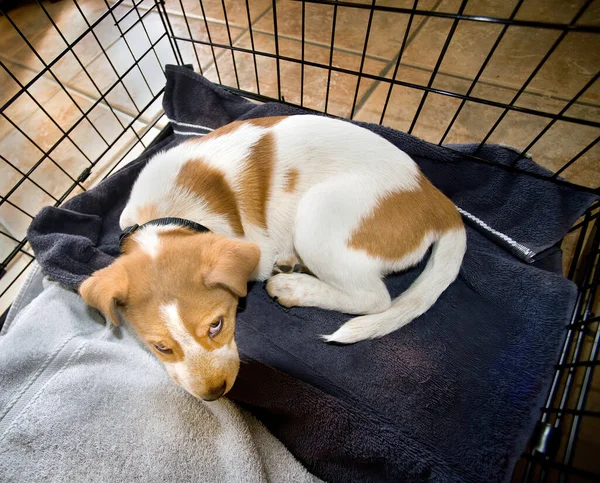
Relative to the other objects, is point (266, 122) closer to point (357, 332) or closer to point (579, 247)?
point (357, 332)

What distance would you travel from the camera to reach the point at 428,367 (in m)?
1.37

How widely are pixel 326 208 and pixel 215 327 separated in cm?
59

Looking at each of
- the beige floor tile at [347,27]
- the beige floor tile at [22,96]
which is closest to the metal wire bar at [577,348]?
the beige floor tile at [347,27]

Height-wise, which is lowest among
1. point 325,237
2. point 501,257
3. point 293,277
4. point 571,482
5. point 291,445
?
point 571,482

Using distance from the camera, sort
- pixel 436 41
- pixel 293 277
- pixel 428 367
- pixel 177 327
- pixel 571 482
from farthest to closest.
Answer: pixel 436 41 < pixel 293 277 < pixel 428 367 < pixel 571 482 < pixel 177 327

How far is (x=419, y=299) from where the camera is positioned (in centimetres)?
132

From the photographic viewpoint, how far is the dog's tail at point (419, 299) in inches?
50.7

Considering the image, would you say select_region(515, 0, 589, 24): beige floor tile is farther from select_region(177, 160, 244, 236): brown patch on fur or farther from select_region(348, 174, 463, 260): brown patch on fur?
select_region(177, 160, 244, 236): brown patch on fur

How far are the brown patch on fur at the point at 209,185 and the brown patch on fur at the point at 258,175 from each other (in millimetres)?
62

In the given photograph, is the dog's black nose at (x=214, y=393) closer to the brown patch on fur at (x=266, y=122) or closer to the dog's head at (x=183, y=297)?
the dog's head at (x=183, y=297)

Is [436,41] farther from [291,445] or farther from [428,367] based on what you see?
[291,445]

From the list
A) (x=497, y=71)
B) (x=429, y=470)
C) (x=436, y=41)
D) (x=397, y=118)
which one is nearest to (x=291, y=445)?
(x=429, y=470)

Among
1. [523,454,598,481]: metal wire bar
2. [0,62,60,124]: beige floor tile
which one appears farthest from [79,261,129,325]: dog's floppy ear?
[0,62,60,124]: beige floor tile

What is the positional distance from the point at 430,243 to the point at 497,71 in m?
1.86
